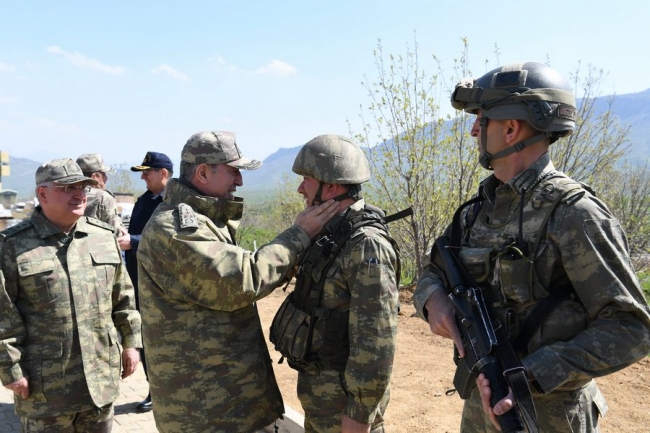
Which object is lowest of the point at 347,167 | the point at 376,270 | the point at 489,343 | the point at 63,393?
the point at 63,393

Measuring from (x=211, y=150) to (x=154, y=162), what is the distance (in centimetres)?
278

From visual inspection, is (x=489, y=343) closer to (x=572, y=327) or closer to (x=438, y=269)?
(x=572, y=327)

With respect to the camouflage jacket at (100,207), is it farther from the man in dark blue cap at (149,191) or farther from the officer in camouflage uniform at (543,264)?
the officer in camouflage uniform at (543,264)

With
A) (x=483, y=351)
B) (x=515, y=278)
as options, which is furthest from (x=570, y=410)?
(x=515, y=278)

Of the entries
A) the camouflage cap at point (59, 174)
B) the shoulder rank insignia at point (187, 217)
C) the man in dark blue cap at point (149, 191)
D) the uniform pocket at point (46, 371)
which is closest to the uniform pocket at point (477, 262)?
the shoulder rank insignia at point (187, 217)

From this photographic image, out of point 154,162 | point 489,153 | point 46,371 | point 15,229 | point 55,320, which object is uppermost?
point 489,153

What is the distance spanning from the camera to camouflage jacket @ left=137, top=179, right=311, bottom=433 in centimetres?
233

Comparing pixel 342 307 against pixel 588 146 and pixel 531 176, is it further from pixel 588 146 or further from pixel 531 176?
pixel 588 146

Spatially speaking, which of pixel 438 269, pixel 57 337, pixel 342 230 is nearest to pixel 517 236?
pixel 438 269

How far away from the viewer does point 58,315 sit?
10.3ft

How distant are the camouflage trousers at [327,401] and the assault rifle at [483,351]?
0.57 m

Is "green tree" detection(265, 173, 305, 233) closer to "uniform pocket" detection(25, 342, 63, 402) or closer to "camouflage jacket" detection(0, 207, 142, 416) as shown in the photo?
"camouflage jacket" detection(0, 207, 142, 416)

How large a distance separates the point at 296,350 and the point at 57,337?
172 centimetres

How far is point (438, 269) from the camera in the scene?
92.7 inches
